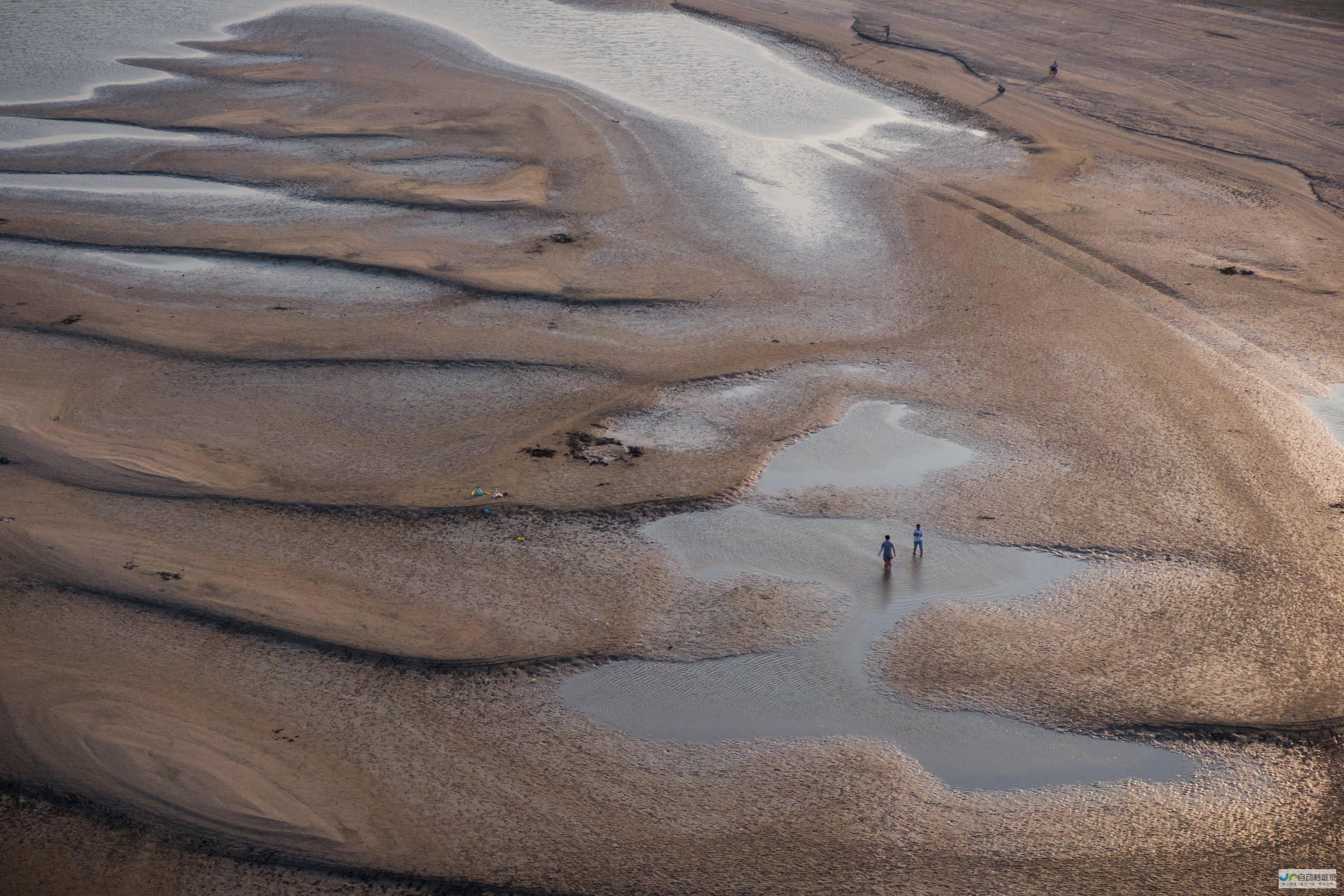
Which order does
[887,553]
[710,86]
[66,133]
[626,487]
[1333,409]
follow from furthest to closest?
[710,86] < [66,133] < [1333,409] < [626,487] < [887,553]

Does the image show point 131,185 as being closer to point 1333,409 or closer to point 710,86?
point 710,86

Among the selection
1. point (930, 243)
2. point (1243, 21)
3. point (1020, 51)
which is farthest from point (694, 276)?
point (1243, 21)

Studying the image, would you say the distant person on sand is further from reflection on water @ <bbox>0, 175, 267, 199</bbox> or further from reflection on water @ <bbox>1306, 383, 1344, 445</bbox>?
reflection on water @ <bbox>0, 175, 267, 199</bbox>

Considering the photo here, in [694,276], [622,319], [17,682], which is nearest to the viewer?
[17,682]

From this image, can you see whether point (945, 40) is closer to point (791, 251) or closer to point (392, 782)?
point (791, 251)

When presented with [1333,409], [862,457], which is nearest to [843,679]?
[862,457]
